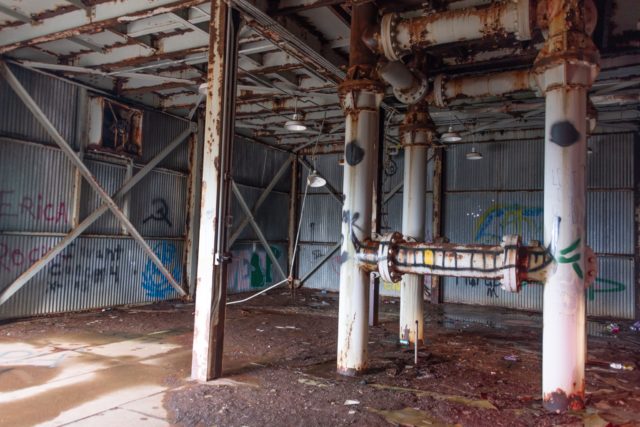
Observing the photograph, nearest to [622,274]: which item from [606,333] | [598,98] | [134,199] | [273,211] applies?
[606,333]

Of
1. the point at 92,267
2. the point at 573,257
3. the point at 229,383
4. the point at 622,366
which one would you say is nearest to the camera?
the point at 573,257

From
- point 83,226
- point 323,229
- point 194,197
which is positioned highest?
point 194,197

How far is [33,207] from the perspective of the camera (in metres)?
9.01

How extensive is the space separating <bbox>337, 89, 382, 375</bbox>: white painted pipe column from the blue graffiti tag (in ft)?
23.1

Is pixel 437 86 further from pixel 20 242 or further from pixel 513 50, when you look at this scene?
pixel 20 242

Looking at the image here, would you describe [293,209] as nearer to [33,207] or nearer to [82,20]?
[33,207]

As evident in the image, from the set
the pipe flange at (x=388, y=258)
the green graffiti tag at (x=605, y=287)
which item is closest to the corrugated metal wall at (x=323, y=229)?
the green graffiti tag at (x=605, y=287)

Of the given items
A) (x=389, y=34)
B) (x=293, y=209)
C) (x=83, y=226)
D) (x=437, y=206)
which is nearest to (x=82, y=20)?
(x=83, y=226)

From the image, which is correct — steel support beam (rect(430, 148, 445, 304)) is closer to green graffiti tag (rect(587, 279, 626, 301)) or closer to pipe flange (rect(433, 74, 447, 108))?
green graffiti tag (rect(587, 279, 626, 301))

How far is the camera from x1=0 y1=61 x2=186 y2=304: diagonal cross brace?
8516 millimetres

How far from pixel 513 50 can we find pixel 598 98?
8.11 ft

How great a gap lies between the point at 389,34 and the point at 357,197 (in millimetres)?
2027

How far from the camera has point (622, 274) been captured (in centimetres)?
1163

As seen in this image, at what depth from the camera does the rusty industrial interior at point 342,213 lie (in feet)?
15.4
